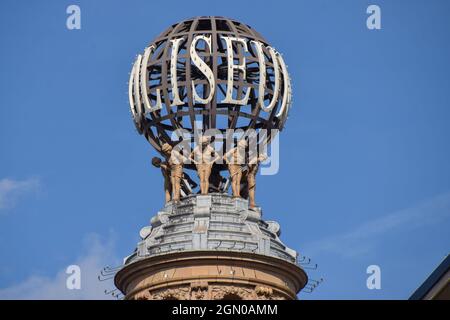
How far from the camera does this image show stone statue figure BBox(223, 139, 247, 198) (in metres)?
109

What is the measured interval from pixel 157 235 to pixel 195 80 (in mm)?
10762

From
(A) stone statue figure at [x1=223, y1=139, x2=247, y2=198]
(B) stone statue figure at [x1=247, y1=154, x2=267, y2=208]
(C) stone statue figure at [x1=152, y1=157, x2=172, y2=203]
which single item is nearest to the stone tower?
(A) stone statue figure at [x1=223, y1=139, x2=247, y2=198]

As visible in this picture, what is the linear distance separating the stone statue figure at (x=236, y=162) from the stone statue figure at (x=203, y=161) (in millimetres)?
892

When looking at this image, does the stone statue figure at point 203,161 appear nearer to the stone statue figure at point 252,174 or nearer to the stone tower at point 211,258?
the stone tower at point 211,258

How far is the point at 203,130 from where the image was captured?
110500mm

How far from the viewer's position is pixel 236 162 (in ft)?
359

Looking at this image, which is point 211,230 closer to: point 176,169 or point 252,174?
point 176,169

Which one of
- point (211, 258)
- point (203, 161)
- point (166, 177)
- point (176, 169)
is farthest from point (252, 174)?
point (211, 258)

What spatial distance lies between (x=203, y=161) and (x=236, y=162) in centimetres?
218

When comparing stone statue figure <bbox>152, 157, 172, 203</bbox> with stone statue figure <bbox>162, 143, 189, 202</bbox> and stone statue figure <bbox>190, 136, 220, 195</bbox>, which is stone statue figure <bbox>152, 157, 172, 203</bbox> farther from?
stone statue figure <bbox>190, 136, 220, 195</bbox>

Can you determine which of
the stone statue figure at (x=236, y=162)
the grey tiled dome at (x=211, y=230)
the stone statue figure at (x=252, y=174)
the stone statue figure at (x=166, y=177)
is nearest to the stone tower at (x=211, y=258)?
the grey tiled dome at (x=211, y=230)

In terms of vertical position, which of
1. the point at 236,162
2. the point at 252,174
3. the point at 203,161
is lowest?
the point at 252,174
